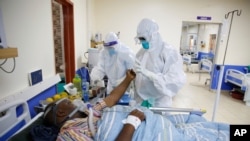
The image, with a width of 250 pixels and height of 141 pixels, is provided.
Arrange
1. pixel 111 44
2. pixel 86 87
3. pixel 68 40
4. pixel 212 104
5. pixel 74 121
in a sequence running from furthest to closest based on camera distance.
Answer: pixel 212 104, pixel 68 40, pixel 111 44, pixel 86 87, pixel 74 121

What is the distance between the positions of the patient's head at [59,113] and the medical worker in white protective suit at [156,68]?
2.27 ft

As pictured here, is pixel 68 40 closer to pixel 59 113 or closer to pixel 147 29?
pixel 147 29

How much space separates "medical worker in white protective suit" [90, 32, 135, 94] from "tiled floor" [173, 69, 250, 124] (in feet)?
6.40

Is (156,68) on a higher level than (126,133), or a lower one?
higher

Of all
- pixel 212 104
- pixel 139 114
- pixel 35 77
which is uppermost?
pixel 35 77

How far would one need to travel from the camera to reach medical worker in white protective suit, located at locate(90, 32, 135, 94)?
6.56ft

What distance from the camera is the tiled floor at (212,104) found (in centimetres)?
297

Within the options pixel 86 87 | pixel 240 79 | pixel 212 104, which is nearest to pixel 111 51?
pixel 86 87

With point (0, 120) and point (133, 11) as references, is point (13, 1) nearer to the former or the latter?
point (0, 120)

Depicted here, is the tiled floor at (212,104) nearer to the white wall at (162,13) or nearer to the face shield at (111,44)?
the white wall at (162,13)

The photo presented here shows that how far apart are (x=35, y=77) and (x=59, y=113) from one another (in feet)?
1.91

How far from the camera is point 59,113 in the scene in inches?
40.8

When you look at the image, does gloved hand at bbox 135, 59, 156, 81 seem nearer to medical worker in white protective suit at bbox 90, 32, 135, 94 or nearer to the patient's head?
medical worker in white protective suit at bbox 90, 32, 135, 94

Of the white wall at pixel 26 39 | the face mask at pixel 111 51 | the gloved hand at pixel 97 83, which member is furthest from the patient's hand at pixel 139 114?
the gloved hand at pixel 97 83
